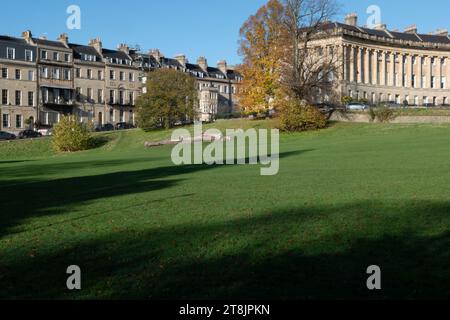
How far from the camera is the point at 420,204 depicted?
44.4ft

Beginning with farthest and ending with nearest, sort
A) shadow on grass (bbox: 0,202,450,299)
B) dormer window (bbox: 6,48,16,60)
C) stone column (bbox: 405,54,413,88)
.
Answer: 1. stone column (bbox: 405,54,413,88)
2. dormer window (bbox: 6,48,16,60)
3. shadow on grass (bbox: 0,202,450,299)

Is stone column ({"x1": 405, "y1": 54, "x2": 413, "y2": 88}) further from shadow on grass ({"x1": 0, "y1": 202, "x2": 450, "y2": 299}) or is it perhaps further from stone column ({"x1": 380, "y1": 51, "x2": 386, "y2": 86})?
shadow on grass ({"x1": 0, "y1": 202, "x2": 450, "y2": 299})

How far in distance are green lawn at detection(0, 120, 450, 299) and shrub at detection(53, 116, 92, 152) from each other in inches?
1600

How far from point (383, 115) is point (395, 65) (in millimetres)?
56187

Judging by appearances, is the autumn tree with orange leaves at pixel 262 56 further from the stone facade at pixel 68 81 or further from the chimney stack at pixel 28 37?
the chimney stack at pixel 28 37

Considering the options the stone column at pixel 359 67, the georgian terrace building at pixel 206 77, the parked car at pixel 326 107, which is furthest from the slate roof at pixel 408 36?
the parked car at pixel 326 107

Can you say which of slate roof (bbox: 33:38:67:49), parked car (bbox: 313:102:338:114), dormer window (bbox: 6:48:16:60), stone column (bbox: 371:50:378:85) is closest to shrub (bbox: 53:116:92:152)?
parked car (bbox: 313:102:338:114)

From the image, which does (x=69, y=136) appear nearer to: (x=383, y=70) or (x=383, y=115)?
(x=383, y=115)

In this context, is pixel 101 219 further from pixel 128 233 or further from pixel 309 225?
pixel 309 225

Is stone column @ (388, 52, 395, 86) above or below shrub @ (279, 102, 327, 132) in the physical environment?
above

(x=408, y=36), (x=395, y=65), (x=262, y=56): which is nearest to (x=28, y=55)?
(x=262, y=56)

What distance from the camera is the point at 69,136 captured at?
197 feet

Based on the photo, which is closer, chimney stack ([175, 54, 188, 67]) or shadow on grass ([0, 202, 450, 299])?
shadow on grass ([0, 202, 450, 299])

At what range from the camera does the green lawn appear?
813 cm
